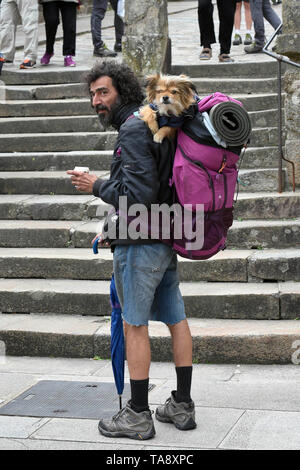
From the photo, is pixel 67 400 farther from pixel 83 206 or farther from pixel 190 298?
pixel 83 206

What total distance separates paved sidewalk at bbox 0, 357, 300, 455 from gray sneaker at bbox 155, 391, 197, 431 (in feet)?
0.13

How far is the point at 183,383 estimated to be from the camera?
15.5 feet

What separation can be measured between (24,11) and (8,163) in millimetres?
2698

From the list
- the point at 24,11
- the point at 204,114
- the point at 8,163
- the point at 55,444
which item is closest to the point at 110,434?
the point at 55,444

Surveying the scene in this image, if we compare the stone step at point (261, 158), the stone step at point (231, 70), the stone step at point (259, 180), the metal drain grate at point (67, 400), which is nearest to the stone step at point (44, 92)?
the stone step at point (231, 70)

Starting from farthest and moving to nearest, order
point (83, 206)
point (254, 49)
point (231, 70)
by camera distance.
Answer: point (254, 49), point (231, 70), point (83, 206)

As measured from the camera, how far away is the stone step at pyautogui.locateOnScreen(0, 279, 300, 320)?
20.3 ft

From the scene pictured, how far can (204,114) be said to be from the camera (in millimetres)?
4418

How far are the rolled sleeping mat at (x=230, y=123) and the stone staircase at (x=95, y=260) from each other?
1909mm

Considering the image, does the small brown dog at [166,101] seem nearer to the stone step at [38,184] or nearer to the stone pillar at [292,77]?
the stone pillar at [292,77]

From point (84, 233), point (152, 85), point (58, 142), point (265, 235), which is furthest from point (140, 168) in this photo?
point (58, 142)

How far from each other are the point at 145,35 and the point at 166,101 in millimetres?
5041

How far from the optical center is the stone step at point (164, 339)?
19.0 ft
